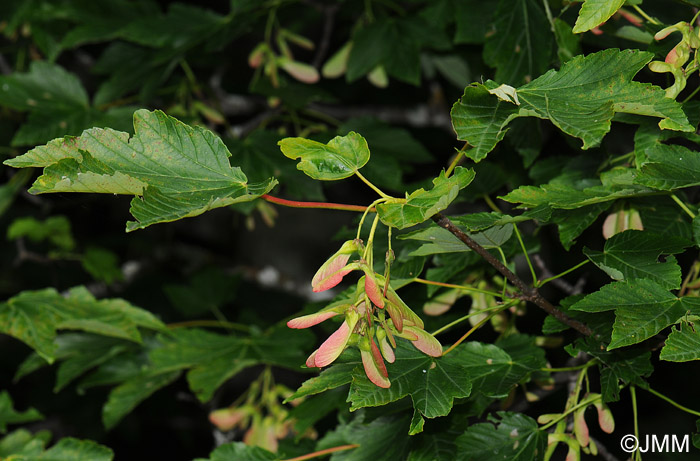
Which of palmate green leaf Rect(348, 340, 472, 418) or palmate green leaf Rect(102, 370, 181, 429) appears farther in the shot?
palmate green leaf Rect(102, 370, 181, 429)

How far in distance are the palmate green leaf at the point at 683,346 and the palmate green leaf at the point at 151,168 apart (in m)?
0.45

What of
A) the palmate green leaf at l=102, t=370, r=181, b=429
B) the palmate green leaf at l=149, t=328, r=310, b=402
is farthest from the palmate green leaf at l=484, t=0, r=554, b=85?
the palmate green leaf at l=102, t=370, r=181, b=429

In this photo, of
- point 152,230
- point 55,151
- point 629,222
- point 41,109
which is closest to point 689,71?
point 629,222

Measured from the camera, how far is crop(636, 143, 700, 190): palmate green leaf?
0.76m

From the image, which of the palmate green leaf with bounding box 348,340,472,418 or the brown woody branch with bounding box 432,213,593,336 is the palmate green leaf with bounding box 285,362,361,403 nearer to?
the palmate green leaf with bounding box 348,340,472,418

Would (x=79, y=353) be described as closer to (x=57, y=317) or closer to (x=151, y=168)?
(x=57, y=317)

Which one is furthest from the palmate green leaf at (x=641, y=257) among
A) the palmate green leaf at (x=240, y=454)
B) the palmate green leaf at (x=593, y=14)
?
the palmate green leaf at (x=240, y=454)

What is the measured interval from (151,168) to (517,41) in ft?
2.15

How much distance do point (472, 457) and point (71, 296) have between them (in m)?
0.89

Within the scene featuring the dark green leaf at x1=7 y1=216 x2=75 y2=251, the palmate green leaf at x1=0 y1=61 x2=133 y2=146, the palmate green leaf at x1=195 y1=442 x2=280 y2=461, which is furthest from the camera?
the dark green leaf at x1=7 y1=216 x2=75 y2=251

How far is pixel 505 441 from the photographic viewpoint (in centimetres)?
90

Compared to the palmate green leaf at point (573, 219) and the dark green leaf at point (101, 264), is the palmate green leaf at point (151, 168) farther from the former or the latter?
the dark green leaf at point (101, 264)

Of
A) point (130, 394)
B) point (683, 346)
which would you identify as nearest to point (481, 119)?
point (683, 346)

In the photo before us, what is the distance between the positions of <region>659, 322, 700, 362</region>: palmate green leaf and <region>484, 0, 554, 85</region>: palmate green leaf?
1.69 ft
